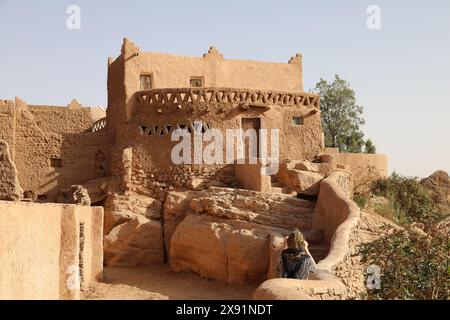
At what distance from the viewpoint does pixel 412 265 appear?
8930mm

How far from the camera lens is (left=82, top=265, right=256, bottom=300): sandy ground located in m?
13.6

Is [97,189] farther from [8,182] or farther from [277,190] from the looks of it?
[8,182]

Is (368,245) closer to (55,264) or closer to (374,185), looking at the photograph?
(55,264)

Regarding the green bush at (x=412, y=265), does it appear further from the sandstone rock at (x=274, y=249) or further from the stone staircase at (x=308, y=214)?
the sandstone rock at (x=274, y=249)

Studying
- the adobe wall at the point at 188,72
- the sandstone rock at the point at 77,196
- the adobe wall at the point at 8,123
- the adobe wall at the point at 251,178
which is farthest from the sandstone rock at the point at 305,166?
the adobe wall at the point at 8,123

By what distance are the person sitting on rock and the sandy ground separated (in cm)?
428

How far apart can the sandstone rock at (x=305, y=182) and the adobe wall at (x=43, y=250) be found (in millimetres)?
6045

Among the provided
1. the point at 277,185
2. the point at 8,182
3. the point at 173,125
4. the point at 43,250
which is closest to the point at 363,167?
the point at 277,185

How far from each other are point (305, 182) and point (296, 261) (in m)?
7.58

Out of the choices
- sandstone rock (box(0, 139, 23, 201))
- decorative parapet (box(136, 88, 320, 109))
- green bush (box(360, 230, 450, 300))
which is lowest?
green bush (box(360, 230, 450, 300))

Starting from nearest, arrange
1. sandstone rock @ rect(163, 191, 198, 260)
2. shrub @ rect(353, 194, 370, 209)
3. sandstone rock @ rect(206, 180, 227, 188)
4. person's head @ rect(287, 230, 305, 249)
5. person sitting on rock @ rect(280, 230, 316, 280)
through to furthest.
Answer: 1. person sitting on rock @ rect(280, 230, 316, 280)
2. person's head @ rect(287, 230, 305, 249)
3. sandstone rock @ rect(163, 191, 198, 260)
4. sandstone rock @ rect(206, 180, 227, 188)
5. shrub @ rect(353, 194, 370, 209)

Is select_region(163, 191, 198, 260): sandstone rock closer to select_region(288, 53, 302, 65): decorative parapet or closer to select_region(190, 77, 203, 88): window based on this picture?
select_region(190, 77, 203, 88): window

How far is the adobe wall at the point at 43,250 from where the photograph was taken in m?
7.80

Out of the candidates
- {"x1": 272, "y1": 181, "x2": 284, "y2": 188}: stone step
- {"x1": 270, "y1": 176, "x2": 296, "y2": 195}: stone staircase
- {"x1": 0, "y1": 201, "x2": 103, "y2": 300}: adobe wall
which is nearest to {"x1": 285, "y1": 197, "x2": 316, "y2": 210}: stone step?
{"x1": 270, "y1": 176, "x2": 296, "y2": 195}: stone staircase
